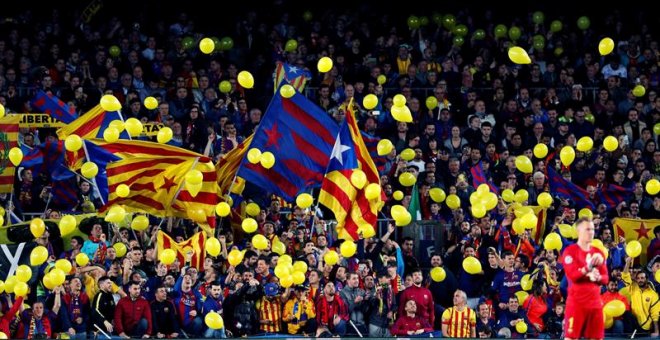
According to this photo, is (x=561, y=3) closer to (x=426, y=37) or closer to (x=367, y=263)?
(x=426, y=37)

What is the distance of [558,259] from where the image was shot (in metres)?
21.1

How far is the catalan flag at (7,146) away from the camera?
21.5 metres

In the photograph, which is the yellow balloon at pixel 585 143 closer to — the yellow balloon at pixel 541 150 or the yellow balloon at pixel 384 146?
the yellow balloon at pixel 541 150

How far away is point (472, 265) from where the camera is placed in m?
20.6

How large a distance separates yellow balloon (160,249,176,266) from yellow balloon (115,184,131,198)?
1032 millimetres

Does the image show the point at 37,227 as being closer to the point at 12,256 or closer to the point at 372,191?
the point at 12,256

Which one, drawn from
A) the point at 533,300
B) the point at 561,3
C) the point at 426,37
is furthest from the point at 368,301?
the point at 561,3

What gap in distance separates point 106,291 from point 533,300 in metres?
5.35

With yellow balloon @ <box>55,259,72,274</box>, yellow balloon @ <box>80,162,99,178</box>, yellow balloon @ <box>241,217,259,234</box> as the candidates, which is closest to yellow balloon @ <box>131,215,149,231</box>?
yellow balloon @ <box>80,162,99,178</box>

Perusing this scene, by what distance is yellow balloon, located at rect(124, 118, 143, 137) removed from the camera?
21125 millimetres

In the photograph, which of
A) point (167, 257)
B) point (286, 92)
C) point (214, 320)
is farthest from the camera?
point (286, 92)

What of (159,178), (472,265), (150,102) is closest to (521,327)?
(472,265)

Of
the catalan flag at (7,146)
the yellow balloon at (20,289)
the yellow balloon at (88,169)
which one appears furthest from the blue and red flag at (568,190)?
the yellow balloon at (20,289)

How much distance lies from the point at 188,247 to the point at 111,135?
1800 millimetres
